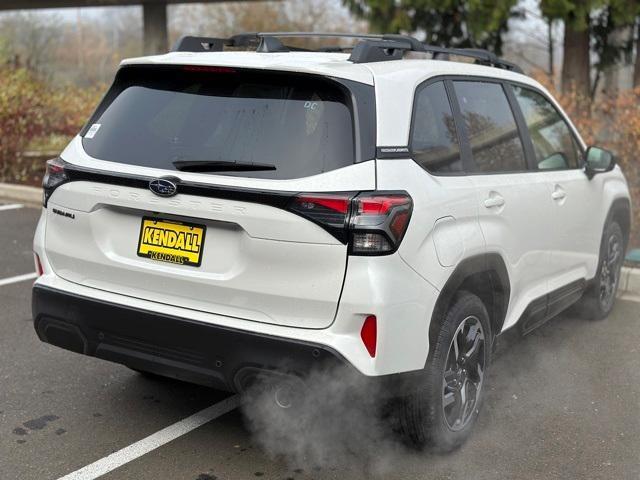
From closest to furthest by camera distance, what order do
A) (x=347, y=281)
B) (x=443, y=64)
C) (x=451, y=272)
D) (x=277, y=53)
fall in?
(x=347, y=281), (x=451, y=272), (x=277, y=53), (x=443, y=64)

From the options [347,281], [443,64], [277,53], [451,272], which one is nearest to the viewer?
[347,281]

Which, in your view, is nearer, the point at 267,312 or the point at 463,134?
the point at 267,312

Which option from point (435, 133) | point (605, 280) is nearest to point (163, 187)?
point (435, 133)

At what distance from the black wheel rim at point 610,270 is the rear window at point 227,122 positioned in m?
3.17

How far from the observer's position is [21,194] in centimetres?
1072

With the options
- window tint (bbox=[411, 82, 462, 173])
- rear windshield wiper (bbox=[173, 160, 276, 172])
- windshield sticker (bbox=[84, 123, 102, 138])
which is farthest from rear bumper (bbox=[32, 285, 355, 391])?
window tint (bbox=[411, 82, 462, 173])

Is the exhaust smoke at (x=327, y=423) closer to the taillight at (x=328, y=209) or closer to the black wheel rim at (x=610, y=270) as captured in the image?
the taillight at (x=328, y=209)

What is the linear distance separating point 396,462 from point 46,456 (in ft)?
5.04

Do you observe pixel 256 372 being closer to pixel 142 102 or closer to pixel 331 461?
pixel 331 461

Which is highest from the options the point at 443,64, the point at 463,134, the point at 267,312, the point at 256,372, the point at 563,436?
the point at 443,64

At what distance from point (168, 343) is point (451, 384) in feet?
4.16

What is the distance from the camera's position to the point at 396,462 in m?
3.66

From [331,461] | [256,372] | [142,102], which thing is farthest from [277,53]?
[331,461]

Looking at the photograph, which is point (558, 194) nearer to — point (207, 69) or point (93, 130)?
point (207, 69)
